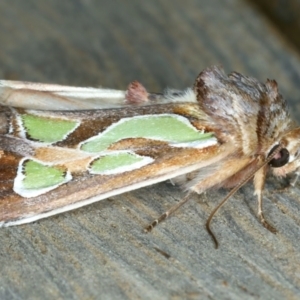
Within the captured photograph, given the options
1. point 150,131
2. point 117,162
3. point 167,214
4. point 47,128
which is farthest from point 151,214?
point 47,128

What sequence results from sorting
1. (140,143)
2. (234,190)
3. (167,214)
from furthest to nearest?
(140,143), (234,190), (167,214)

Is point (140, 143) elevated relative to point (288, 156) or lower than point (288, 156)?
lower

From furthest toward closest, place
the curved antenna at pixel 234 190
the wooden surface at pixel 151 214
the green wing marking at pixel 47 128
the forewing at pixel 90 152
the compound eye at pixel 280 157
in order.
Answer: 1. the compound eye at pixel 280 157
2. the green wing marking at pixel 47 128
3. the forewing at pixel 90 152
4. the curved antenna at pixel 234 190
5. the wooden surface at pixel 151 214

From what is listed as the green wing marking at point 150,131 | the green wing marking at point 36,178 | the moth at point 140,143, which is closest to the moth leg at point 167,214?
the moth at point 140,143

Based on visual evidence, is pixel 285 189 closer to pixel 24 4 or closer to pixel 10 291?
pixel 10 291

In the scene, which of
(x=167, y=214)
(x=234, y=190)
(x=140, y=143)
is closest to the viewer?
(x=167, y=214)

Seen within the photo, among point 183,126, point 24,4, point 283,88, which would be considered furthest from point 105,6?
point 183,126

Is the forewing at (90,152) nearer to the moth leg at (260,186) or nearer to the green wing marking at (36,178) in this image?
the green wing marking at (36,178)

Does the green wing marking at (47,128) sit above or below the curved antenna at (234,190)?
below

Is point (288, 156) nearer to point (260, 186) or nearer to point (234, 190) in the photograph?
point (260, 186)
